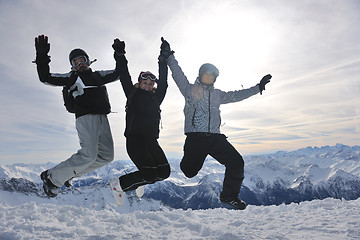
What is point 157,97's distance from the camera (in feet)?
22.0

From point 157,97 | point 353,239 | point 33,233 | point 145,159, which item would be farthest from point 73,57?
point 353,239

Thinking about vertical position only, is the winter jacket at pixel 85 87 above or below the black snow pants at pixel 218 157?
above

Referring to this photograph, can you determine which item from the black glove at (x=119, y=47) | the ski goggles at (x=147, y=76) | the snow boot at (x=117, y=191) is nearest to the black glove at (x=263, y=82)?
the ski goggles at (x=147, y=76)

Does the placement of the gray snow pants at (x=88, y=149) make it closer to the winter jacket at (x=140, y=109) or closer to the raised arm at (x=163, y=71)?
the winter jacket at (x=140, y=109)

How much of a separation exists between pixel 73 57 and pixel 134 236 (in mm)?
5301

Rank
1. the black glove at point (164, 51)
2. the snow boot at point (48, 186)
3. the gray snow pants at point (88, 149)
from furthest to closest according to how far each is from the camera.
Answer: the black glove at point (164, 51) → the snow boot at point (48, 186) → the gray snow pants at point (88, 149)

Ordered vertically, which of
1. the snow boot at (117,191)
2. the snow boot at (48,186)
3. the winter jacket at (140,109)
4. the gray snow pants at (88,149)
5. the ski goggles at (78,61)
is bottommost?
the snow boot at (117,191)

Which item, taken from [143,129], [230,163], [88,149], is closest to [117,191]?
[88,149]

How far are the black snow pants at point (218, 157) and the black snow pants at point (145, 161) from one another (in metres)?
1.03

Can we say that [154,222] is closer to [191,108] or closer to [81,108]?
[191,108]

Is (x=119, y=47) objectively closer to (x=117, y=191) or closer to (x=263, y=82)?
(x=117, y=191)

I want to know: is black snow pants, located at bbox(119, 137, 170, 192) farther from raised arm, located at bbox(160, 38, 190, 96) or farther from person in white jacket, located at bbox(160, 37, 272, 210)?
raised arm, located at bbox(160, 38, 190, 96)

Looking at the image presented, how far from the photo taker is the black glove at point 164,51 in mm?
6977

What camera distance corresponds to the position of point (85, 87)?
636 cm
